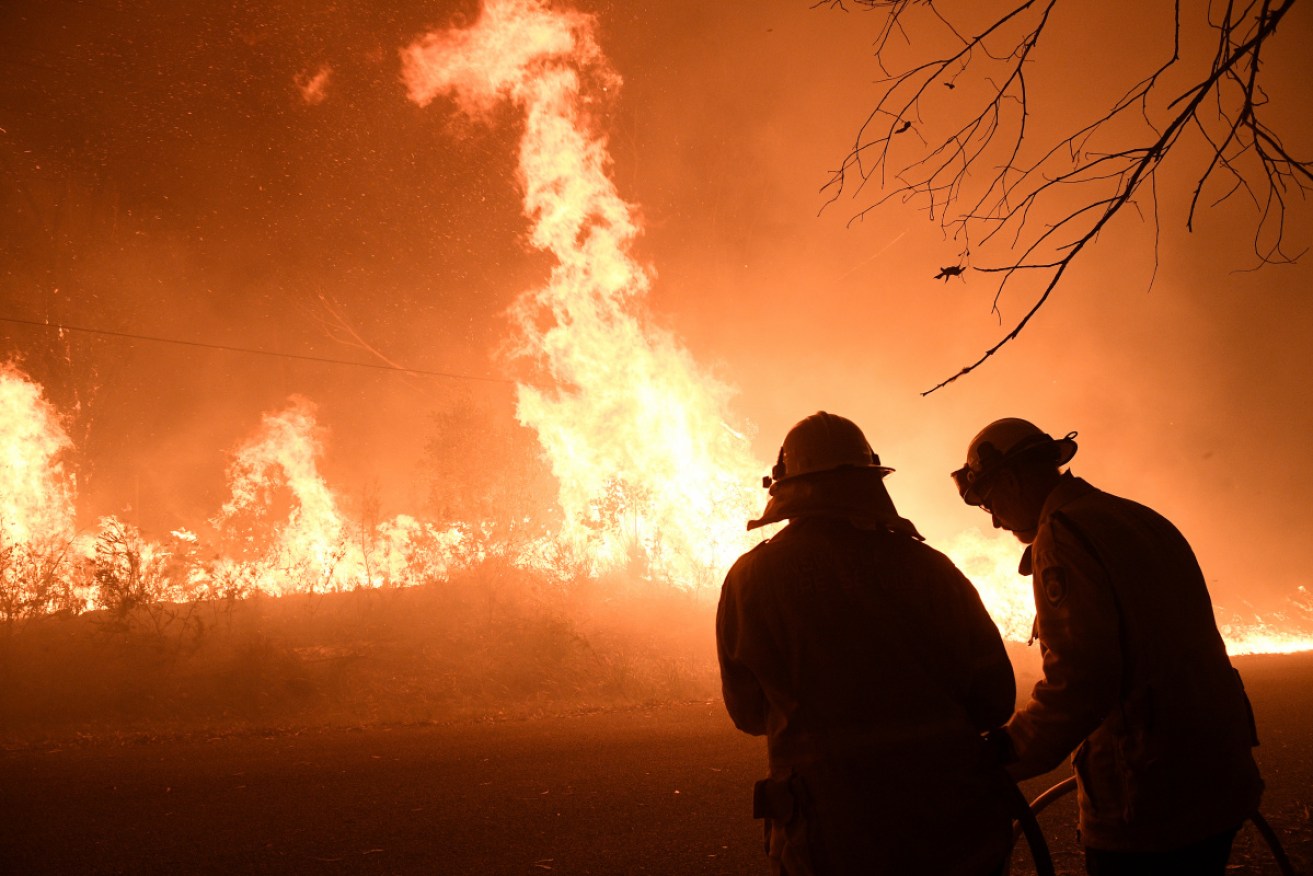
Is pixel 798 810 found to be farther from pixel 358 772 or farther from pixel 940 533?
pixel 940 533

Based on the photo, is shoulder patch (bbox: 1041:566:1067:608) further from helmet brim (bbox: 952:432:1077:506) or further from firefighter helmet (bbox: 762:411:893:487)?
firefighter helmet (bbox: 762:411:893:487)

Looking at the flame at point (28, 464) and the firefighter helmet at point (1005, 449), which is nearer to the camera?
the firefighter helmet at point (1005, 449)

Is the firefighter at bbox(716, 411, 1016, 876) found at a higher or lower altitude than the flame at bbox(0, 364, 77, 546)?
lower

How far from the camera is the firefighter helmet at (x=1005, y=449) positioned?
120 inches

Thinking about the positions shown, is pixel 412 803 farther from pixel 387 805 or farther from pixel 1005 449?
pixel 1005 449

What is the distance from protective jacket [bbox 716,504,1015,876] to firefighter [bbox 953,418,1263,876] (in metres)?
0.24

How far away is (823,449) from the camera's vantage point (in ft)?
8.76

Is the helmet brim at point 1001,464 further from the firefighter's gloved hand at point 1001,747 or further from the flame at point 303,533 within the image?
the flame at point 303,533

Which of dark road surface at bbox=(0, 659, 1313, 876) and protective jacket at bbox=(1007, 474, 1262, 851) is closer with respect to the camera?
protective jacket at bbox=(1007, 474, 1262, 851)

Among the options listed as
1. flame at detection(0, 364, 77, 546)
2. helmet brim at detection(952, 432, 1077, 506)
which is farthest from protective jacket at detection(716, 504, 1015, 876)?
flame at detection(0, 364, 77, 546)

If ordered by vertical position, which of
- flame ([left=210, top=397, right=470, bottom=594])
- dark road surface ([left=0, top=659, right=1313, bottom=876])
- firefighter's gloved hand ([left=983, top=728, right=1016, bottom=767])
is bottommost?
dark road surface ([left=0, top=659, right=1313, bottom=876])

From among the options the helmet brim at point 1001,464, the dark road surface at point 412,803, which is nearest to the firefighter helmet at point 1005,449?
the helmet brim at point 1001,464

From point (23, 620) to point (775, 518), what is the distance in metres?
14.8

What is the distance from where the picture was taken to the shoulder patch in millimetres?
2518
